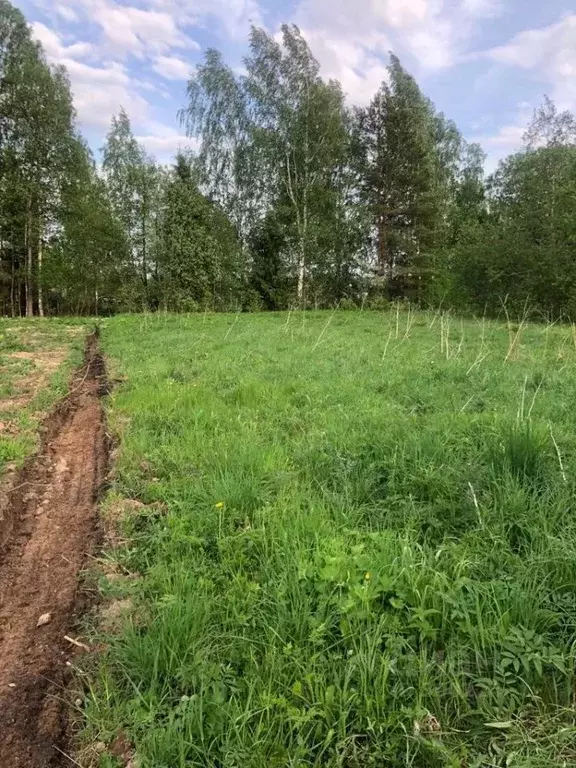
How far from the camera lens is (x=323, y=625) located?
6.53 feet

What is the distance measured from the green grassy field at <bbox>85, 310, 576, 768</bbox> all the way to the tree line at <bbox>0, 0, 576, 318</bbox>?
21.2m

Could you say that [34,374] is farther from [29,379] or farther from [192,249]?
[192,249]

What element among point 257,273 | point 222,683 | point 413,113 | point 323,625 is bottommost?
point 222,683

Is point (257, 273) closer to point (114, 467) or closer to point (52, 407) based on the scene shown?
point (52, 407)

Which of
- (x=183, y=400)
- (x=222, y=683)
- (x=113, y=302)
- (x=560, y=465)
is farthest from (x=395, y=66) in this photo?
(x=222, y=683)

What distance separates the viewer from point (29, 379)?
7715mm

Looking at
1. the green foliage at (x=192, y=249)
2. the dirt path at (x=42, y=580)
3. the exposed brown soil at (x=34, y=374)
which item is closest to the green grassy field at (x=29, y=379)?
the exposed brown soil at (x=34, y=374)

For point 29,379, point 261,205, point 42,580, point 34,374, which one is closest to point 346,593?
point 42,580

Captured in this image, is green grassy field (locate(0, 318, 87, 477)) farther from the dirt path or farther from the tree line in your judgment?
the tree line

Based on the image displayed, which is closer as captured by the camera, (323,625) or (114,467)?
(323,625)

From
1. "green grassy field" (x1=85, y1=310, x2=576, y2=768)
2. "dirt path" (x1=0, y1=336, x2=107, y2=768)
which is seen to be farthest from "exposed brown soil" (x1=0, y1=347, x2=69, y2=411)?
"green grassy field" (x1=85, y1=310, x2=576, y2=768)

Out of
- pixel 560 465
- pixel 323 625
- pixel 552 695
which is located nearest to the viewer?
pixel 552 695

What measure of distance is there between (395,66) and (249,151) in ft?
29.6

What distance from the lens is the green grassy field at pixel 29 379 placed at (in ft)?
15.8
